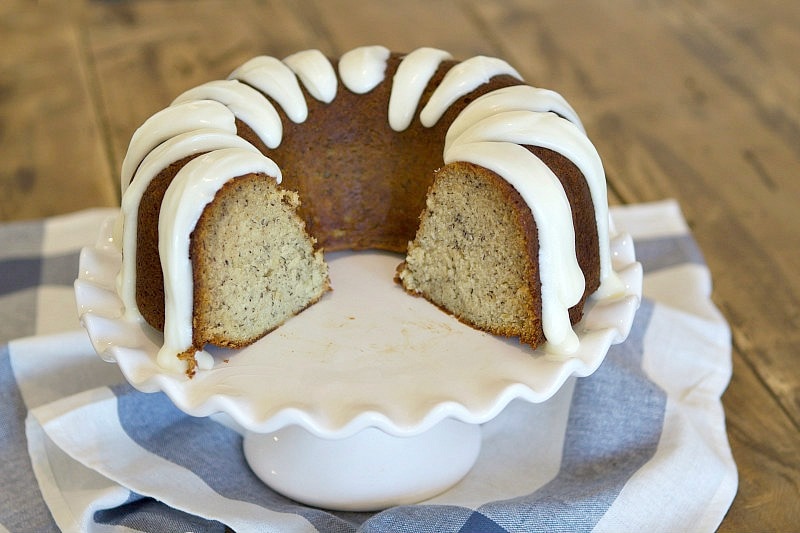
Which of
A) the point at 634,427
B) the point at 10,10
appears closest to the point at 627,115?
the point at 634,427

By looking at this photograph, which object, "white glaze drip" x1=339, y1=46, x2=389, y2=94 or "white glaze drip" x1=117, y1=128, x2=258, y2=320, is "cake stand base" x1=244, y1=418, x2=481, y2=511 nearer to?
"white glaze drip" x1=117, y1=128, x2=258, y2=320

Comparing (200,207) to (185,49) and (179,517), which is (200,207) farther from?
(185,49)

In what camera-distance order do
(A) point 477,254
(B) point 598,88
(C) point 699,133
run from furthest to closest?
(B) point 598,88, (C) point 699,133, (A) point 477,254

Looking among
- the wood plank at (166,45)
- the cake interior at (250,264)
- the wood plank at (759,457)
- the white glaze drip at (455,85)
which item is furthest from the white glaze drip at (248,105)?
the wood plank at (166,45)

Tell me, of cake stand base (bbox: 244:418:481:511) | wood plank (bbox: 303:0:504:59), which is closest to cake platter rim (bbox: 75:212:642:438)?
cake stand base (bbox: 244:418:481:511)

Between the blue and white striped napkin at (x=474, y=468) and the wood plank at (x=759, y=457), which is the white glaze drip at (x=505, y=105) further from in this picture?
the wood plank at (x=759, y=457)

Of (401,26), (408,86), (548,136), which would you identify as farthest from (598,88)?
(548,136)

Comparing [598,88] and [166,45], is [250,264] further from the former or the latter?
[166,45]
